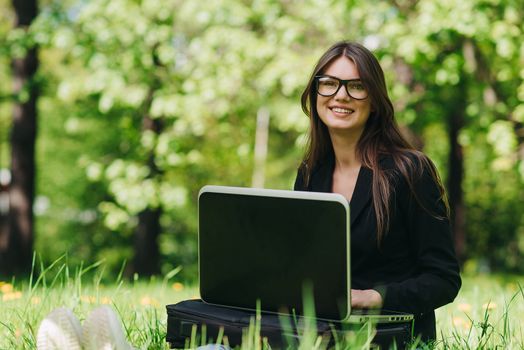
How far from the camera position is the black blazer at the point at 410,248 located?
230 centimetres

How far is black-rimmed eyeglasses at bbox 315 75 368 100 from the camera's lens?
2518mm

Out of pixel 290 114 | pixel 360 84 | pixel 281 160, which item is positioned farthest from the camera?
pixel 281 160

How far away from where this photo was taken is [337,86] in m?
2.55

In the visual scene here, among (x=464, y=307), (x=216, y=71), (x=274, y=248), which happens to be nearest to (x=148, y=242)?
(x=216, y=71)

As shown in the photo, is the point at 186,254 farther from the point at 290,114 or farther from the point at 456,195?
the point at 290,114

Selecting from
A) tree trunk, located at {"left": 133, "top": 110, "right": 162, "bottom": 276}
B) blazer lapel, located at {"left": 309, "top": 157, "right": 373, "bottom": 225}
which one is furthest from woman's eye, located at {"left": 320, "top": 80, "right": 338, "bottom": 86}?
tree trunk, located at {"left": 133, "top": 110, "right": 162, "bottom": 276}

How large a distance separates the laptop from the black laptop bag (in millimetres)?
32

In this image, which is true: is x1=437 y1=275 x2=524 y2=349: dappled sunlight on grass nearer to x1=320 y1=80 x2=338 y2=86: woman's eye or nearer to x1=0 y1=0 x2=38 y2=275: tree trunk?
x1=320 y1=80 x2=338 y2=86: woman's eye

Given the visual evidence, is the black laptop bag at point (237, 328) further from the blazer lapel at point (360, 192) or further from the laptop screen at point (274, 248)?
the blazer lapel at point (360, 192)

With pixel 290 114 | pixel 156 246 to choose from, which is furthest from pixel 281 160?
pixel 290 114

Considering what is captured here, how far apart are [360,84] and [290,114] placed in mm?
4851

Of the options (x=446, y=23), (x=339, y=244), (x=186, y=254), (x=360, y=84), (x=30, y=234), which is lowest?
(x=186, y=254)

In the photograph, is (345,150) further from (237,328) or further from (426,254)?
(237,328)

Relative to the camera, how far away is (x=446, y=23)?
6289 mm
